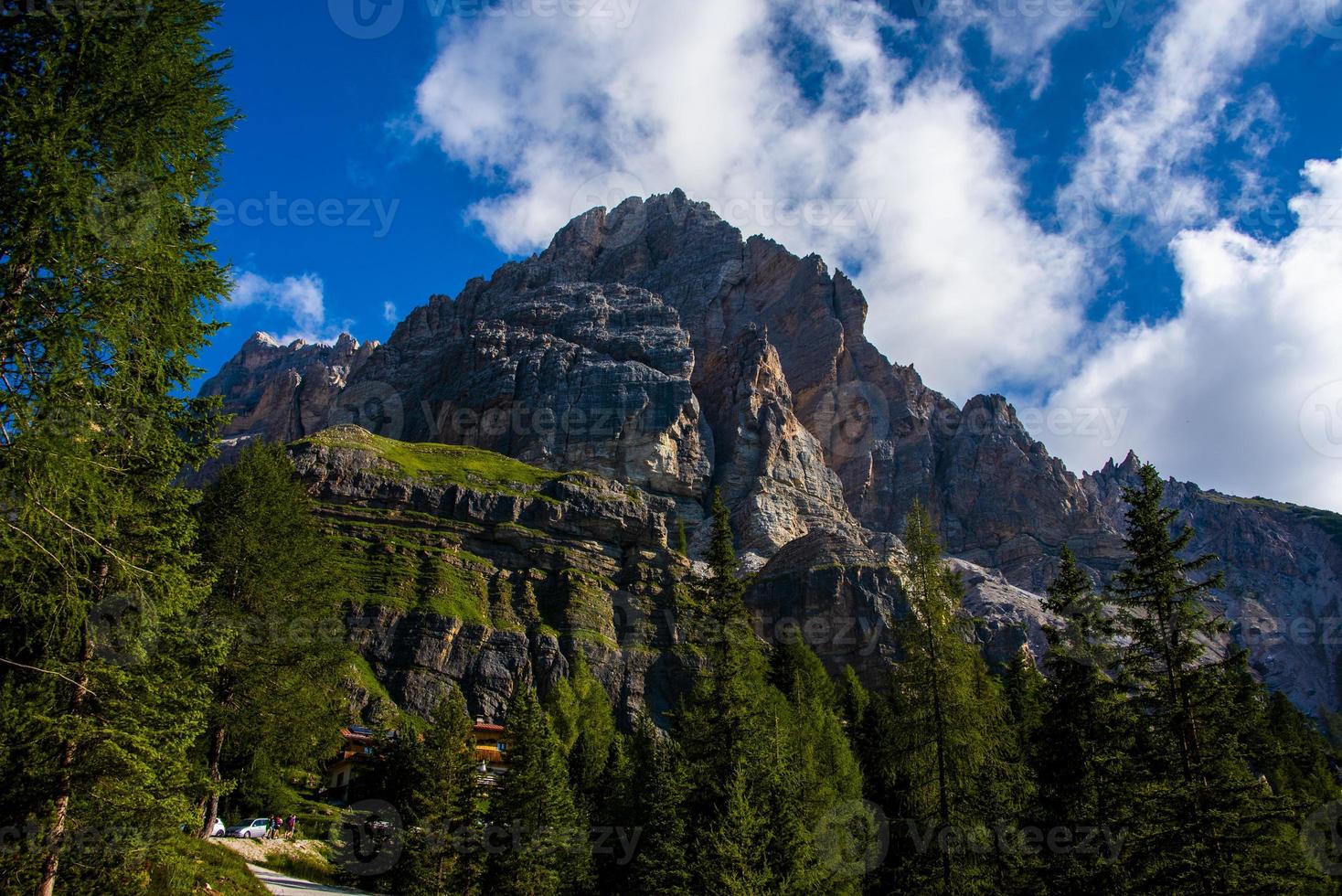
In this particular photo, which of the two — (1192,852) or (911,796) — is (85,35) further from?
(1192,852)

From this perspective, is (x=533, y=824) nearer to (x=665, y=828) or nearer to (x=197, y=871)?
(x=665, y=828)

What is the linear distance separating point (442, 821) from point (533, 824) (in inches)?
150

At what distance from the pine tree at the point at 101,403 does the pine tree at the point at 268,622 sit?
12.8 m

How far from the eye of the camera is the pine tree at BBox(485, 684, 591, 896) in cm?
3397

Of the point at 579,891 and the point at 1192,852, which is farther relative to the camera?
the point at 579,891

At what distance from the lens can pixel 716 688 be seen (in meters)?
35.0

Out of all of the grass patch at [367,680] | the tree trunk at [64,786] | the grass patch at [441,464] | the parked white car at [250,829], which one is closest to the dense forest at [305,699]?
the tree trunk at [64,786]

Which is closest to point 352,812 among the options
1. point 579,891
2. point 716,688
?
point 579,891

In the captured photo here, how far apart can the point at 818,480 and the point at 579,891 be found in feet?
483

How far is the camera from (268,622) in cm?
3212

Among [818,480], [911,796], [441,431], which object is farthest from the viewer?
[818,480]

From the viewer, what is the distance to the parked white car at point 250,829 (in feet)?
120

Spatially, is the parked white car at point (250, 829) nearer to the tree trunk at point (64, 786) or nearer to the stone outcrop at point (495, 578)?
the tree trunk at point (64, 786)

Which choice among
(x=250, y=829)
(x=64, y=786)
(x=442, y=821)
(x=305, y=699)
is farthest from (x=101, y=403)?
(x=250, y=829)
